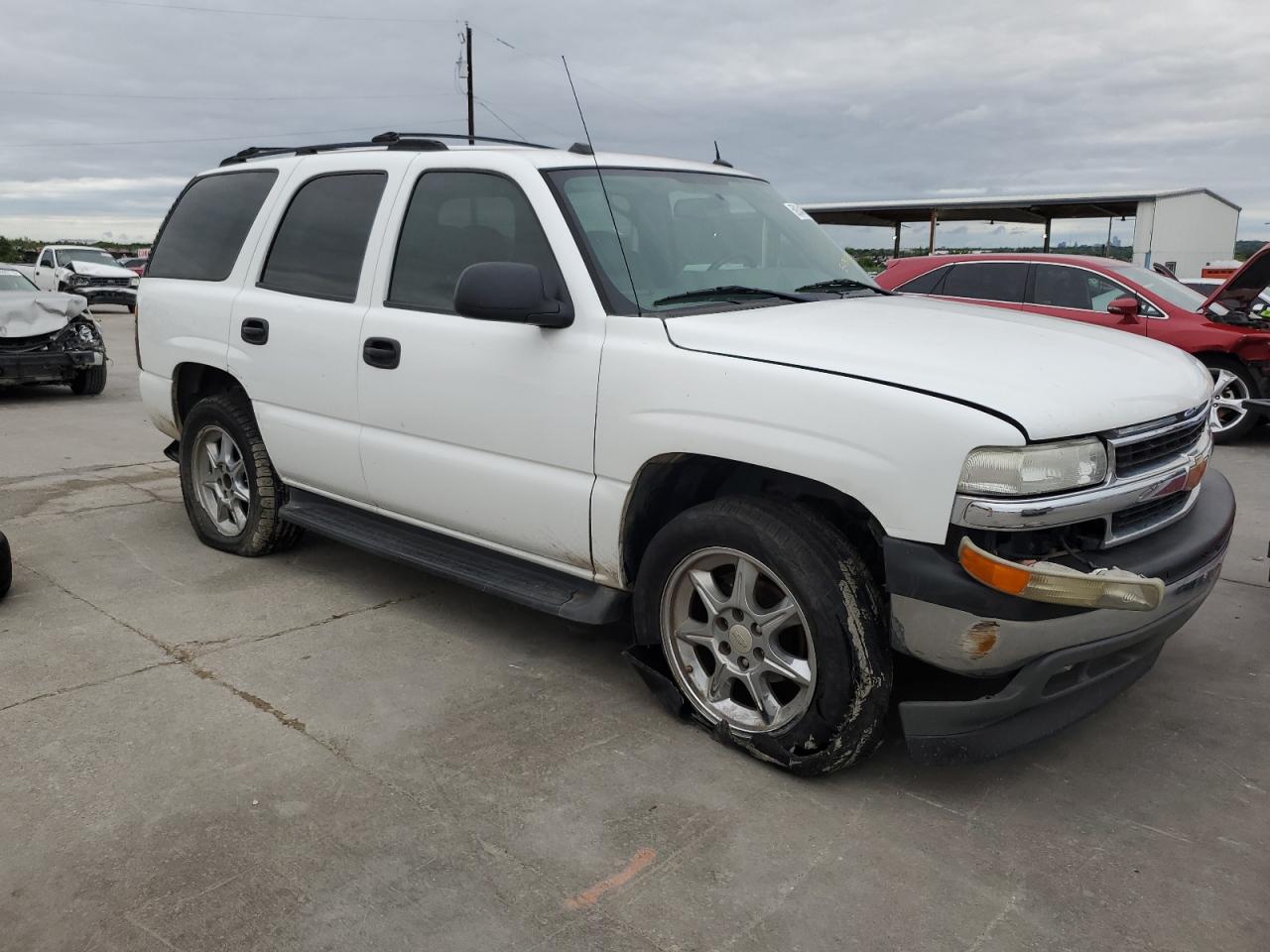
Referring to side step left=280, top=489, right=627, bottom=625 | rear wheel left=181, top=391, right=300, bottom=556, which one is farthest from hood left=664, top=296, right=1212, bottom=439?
rear wheel left=181, top=391, right=300, bottom=556

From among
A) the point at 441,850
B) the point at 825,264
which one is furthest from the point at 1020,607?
the point at 825,264

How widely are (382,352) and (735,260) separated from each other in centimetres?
140

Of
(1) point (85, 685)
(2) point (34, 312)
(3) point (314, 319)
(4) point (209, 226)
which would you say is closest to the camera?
(1) point (85, 685)

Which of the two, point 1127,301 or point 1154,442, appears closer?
point 1154,442

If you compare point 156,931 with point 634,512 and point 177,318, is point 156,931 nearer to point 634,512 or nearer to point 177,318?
point 634,512

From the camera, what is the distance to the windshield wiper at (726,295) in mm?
3596

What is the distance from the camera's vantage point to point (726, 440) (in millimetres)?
3139

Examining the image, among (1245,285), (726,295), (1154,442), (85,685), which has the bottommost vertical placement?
(85,685)

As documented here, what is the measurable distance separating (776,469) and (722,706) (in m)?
0.86

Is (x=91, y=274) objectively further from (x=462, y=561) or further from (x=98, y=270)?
(x=462, y=561)

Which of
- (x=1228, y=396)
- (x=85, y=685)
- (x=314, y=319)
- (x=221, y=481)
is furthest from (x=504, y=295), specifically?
(x=1228, y=396)

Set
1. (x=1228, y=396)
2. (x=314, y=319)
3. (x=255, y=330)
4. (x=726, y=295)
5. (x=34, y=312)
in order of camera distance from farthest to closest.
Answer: (x=34, y=312)
(x=1228, y=396)
(x=255, y=330)
(x=314, y=319)
(x=726, y=295)

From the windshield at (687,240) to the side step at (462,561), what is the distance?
1005 millimetres

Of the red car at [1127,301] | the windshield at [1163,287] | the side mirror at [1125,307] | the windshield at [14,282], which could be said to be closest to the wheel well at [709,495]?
the red car at [1127,301]
